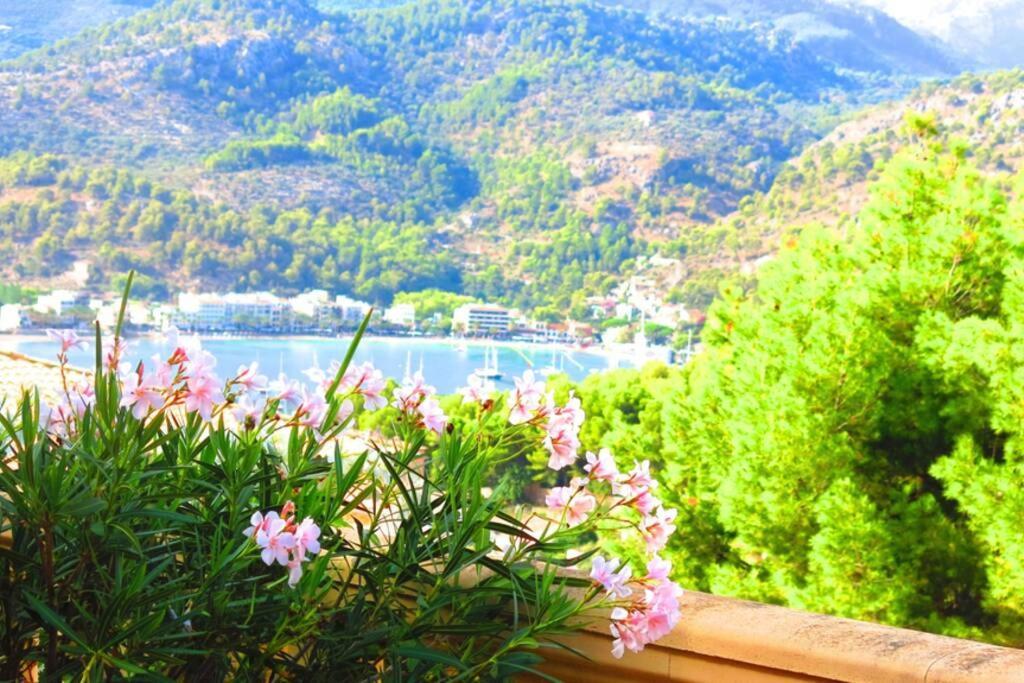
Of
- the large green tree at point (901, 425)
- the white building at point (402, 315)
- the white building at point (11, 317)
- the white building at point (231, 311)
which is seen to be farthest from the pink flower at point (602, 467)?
the white building at point (402, 315)

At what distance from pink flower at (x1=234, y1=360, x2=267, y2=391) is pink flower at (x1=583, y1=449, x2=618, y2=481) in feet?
0.90

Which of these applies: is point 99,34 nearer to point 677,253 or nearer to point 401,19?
point 401,19

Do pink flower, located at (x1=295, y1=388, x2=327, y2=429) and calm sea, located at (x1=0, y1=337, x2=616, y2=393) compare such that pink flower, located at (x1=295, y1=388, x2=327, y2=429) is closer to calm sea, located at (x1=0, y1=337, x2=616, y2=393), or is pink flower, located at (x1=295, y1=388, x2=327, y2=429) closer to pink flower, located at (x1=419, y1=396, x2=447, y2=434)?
pink flower, located at (x1=419, y1=396, x2=447, y2=434)

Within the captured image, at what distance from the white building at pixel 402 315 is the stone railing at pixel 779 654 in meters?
33.9

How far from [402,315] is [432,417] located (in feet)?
112

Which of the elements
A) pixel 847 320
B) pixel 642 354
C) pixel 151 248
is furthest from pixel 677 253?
pixel 847 320

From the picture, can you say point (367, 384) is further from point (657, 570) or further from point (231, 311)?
point (231, 311)

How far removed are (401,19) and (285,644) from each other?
50143 mm

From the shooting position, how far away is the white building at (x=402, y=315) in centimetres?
3462

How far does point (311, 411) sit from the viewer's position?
0.83m

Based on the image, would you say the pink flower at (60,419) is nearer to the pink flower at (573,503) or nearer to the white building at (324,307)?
the pink flower at (573,503)

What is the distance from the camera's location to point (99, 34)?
41562 millimetres

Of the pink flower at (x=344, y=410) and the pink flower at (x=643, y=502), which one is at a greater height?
the pink flower at (x=344, y=410)

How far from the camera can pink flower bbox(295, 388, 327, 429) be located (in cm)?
83
